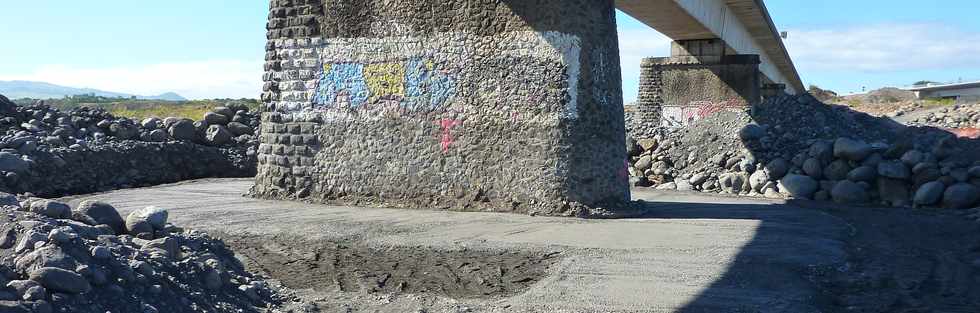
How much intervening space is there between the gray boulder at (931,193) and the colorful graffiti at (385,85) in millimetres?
7792

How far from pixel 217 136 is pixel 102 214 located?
42.1ft

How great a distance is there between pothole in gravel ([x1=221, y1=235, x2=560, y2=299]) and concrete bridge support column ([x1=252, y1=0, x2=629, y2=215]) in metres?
2.85

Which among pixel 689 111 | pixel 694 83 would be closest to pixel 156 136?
pixel 694 83

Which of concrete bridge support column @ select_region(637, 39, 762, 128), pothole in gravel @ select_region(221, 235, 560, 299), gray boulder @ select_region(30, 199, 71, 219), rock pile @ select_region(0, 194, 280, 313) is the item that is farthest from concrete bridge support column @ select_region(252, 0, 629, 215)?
concrete bridge support column @ select_region(637, 39, 762, 128)

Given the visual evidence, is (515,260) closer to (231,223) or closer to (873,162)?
(231,223)

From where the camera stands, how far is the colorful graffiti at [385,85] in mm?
11977

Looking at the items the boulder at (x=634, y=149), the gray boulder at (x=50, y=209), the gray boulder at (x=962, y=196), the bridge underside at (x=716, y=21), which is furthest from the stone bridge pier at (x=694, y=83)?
the gray boulder at (x=50, y=209)

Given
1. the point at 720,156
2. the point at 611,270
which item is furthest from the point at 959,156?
the point at 611,270

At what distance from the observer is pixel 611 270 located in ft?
25.7

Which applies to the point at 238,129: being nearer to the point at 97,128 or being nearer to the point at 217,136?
the point at 217,136

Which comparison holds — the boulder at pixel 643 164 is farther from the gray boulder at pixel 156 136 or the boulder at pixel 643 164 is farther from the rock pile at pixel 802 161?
the gray boulder at pixel 156 136

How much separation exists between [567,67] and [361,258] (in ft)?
13.4

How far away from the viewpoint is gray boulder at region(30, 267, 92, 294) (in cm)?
486

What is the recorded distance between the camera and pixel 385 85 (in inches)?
487
